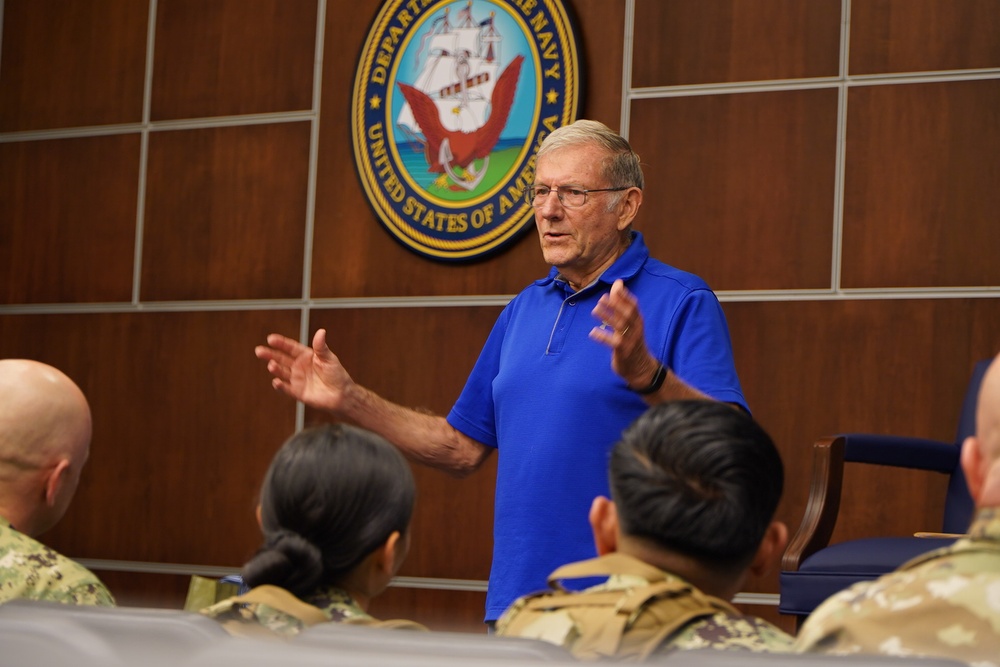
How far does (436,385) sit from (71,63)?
6.82ft

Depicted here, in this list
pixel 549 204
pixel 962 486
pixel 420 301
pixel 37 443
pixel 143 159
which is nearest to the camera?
pixel 37 443

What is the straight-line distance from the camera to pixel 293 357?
8.68ft

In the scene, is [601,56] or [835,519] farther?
[601,56]

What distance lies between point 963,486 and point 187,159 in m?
3.10

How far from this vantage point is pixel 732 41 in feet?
13.7

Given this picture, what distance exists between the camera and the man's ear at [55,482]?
6.17ft

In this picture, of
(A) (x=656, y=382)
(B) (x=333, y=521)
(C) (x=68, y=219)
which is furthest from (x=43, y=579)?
(C) (x=68, y=219)

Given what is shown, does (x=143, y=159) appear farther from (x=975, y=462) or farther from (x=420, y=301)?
(x=975, y=462)

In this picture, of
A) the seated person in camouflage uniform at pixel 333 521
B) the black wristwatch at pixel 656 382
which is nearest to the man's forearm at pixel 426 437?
the black wristwatch at pixel 656 382

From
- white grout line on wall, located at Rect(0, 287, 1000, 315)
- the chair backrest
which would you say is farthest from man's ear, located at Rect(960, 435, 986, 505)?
white grout line on wall, located at Rect(0, 287, 1000, 315)

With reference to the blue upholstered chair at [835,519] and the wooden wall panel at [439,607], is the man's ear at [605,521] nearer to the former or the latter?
the blue upholstered chair at [835,519]

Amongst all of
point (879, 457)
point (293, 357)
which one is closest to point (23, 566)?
point (293, 357)

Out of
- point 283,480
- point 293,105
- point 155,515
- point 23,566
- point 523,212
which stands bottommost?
point 155,515

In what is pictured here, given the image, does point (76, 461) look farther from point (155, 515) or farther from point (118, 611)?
point (155, 515)
